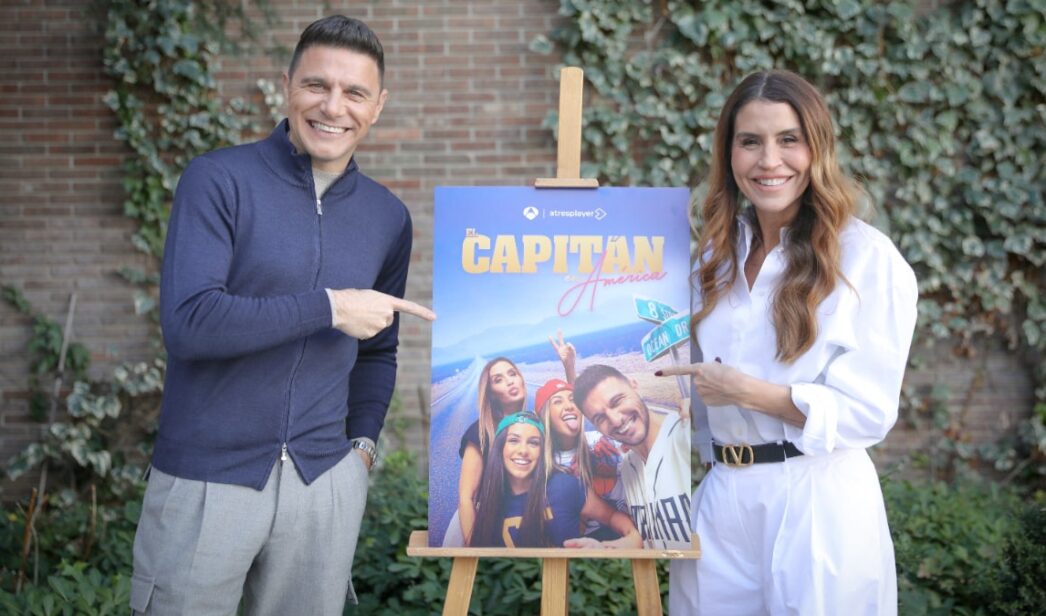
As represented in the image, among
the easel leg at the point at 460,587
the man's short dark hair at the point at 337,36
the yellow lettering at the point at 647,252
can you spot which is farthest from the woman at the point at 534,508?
the man's short dark hair at the point at 337,36

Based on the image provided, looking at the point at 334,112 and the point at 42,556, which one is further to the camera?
the point at 42,556

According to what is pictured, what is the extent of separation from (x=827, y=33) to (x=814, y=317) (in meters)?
3.18

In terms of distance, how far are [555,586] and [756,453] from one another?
60 centimetres

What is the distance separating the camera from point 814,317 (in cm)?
204

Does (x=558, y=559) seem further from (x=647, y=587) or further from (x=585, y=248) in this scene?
(x=585, y=248)

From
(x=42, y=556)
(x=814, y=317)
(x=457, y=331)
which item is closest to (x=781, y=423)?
(x=814, y=317)

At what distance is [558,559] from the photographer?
2.28 meters

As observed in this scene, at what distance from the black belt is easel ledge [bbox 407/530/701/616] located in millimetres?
202

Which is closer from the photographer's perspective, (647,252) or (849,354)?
(849,354)

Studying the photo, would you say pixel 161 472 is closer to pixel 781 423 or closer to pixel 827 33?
pixel 781 423

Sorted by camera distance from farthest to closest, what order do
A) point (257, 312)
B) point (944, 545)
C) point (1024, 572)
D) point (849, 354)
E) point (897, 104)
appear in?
1. point (897, 104)
2. point (944, 545)
3. point (1024, 572)
4. point (849, 354)
5. point (257, 312)

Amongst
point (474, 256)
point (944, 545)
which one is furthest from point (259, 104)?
point (944, 545)

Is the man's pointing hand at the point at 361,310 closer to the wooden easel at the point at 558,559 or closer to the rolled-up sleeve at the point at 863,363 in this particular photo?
the wooden easel at the point at 558,559

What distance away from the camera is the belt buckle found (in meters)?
2.13
